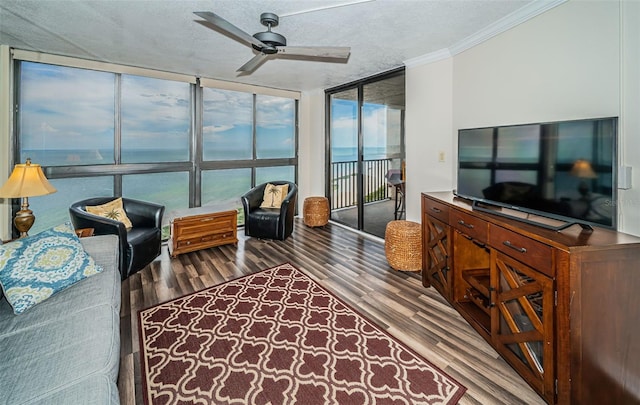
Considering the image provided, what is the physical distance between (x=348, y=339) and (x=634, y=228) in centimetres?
199

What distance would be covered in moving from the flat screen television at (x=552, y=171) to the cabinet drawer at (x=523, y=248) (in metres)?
0.18

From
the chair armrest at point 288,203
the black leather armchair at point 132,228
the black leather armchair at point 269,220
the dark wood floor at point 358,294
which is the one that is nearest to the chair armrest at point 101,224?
the black leather armchair at point 132,228

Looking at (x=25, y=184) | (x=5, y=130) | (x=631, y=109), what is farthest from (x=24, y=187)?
(x=631, y=109)

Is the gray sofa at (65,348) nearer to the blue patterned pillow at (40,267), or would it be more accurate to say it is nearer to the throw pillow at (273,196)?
the blue patterned pillow at (40,267)

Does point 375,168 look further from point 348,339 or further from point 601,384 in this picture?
point 601,384

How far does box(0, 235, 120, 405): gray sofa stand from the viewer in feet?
3.56

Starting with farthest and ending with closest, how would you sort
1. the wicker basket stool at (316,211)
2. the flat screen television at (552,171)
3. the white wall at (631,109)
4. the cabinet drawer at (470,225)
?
the wicker basket stool at (316,211), the cabinet drawer at (470,225), the white wall at (631,109), the flat screen television at (552,171)

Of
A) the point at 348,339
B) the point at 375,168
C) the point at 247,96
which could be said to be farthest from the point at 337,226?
the point at 348,339

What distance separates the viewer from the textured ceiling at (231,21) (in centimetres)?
240

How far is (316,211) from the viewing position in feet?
17.2

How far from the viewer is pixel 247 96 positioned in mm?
5344

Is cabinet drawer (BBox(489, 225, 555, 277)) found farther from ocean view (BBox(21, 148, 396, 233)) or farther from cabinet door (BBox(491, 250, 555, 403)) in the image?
ocean view (BBox(21, 148, 396, 233))

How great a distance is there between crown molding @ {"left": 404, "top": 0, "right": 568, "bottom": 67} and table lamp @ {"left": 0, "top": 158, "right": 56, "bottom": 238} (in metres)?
4.19

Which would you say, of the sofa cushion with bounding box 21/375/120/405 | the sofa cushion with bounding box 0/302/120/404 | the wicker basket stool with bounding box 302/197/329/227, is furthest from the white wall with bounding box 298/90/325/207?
the sofa cushion with bounding box 21/375/120/405
